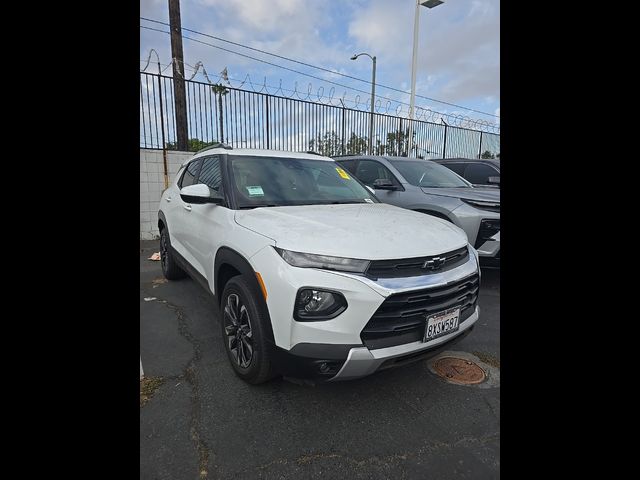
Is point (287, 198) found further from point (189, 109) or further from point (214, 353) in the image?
point (189, 109)

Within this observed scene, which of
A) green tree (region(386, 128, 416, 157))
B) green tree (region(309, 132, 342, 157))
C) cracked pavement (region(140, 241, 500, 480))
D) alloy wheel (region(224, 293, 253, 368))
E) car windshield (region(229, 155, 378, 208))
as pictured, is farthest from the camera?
green tree (region(386, 128, 416, 157))

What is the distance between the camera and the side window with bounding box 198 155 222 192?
10.4 ft

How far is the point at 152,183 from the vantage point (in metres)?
7.36

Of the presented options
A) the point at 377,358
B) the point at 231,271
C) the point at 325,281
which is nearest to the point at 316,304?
the point at 325,281

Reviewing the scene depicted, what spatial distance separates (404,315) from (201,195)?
1.83 m

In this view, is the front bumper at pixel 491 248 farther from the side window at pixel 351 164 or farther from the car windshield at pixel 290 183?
the side window at pixel 351 164

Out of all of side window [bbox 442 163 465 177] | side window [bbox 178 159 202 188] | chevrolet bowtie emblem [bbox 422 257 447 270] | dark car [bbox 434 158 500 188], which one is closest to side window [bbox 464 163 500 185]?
dark car [bbox 434 158 500 188]

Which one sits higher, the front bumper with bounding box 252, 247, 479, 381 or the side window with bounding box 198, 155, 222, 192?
the side window with bounding box 198, 155, 222, 192

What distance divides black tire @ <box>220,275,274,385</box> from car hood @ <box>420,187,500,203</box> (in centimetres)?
346

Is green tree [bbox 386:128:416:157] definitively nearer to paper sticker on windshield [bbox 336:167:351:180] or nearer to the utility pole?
the utility pole

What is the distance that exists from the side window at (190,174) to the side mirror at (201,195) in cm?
109
